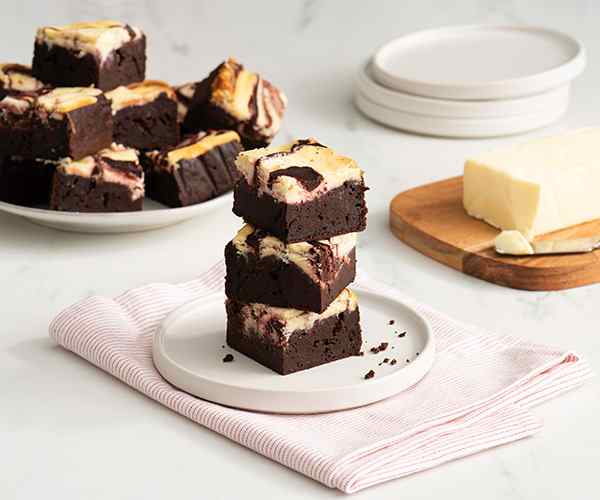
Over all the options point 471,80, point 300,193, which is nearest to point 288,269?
point 300,193

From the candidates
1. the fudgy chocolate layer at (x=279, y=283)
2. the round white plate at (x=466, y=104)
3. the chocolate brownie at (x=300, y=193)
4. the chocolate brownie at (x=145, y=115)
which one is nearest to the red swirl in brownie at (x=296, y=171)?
the chocolate brownie at (x=300, y=193)

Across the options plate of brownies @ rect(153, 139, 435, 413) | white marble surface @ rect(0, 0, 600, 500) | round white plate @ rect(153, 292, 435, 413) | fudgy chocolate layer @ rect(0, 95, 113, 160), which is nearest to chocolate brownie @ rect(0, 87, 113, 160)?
fudgy chocolate layer @ rect(0, 95, 113, 160)

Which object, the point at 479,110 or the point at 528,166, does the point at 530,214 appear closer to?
the point at 528,166

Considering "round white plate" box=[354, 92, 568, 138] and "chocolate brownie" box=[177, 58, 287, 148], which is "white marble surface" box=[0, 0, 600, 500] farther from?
"chocolate brownie" box=[177, 58, 287, 148]

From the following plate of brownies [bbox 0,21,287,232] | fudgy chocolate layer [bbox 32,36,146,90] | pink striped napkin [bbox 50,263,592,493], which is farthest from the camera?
fudgy chocolate layer [bbox 32,36,146,90]

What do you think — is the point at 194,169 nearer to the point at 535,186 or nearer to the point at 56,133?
the point at 56,133

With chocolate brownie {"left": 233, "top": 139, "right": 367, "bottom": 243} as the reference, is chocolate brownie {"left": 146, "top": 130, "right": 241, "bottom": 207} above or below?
below
